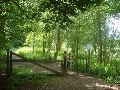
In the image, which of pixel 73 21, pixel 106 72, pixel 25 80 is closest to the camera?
pixel 25 80

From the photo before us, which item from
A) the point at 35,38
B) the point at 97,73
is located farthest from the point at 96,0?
the point at 35,38

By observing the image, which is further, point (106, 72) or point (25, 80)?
point (106, 72)

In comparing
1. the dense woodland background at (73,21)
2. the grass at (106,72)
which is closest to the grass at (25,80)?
the dense woodland background at (73,21)

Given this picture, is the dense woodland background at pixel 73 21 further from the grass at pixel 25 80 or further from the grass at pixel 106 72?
the grass at pixel 25 80

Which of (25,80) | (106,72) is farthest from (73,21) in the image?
(25,80)

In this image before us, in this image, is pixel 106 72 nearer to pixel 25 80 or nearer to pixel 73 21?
pixel 73 21

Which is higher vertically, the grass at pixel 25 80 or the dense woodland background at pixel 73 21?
the dense woodland background at pixel 73 21

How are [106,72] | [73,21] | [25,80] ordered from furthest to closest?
1. [73,21]
2. [106,72]
3. [25,80]

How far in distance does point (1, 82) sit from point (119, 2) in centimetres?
1143

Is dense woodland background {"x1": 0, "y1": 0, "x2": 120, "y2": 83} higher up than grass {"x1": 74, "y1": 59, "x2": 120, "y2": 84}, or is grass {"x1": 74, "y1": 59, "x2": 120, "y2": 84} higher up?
dense woodland background {"x1": 0, "y1": 0, "x2": 120, "y2": 83}

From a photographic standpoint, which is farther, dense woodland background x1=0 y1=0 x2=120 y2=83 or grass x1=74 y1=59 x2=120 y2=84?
grass x1=74 y1=59 x2=120 y2=84

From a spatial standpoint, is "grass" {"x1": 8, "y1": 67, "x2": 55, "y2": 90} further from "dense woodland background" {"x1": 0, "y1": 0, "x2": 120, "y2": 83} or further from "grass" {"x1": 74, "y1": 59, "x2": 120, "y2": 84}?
"grass" {"x1": 74, "y1": 59, "x2": 120, "y2": 84}

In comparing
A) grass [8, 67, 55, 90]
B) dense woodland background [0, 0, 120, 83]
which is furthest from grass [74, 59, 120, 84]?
grass [8, 67, 55, 90]

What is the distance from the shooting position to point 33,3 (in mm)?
22281
